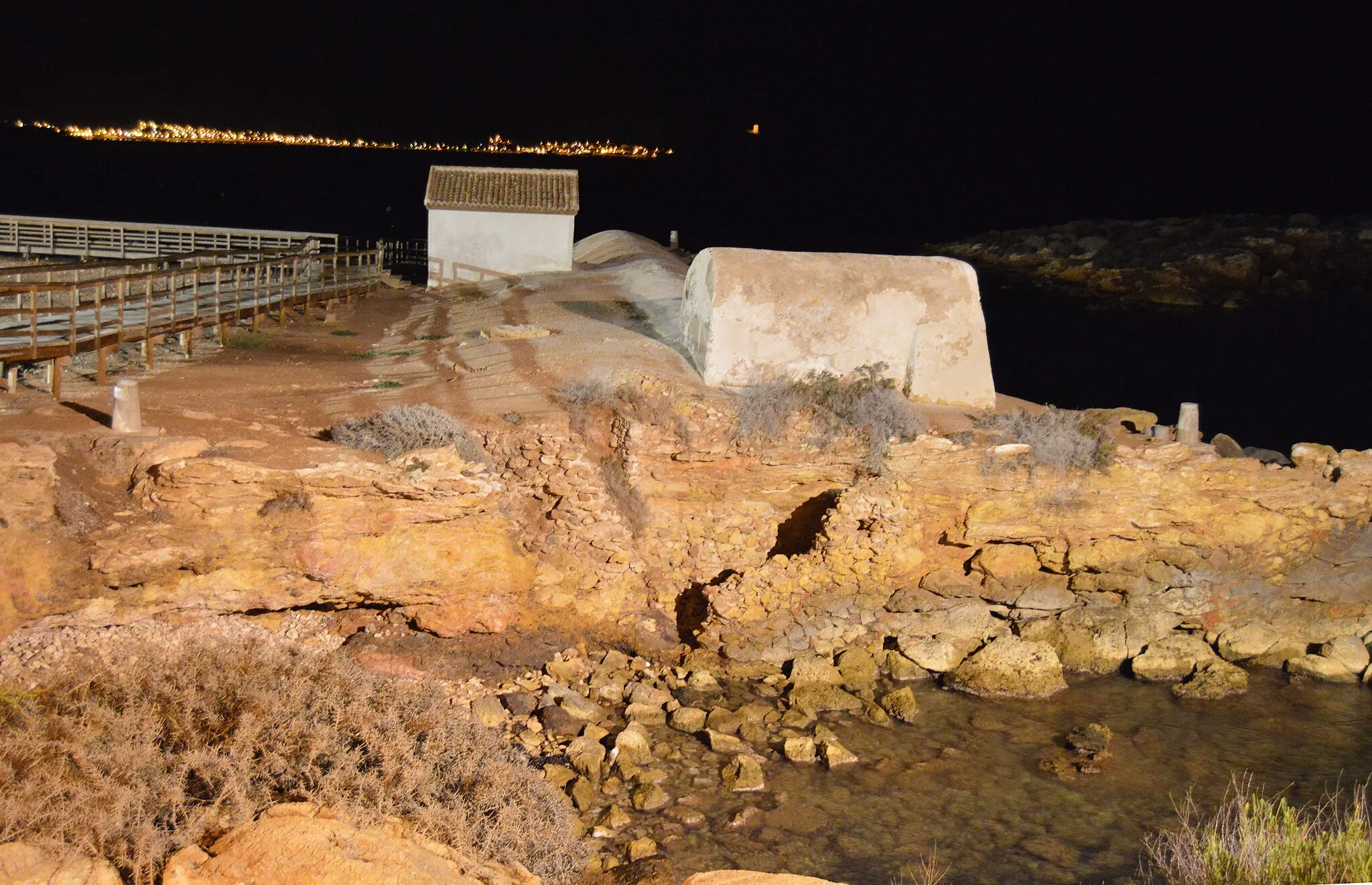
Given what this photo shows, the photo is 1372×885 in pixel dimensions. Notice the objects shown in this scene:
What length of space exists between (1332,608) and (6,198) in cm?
5964

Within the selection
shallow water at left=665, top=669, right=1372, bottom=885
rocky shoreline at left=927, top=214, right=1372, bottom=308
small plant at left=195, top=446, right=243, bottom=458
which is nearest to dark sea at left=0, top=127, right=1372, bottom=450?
rocky shoreline at left=927, top=214, right=1372, bottom=308

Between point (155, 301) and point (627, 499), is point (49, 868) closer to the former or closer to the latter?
point (627, 499)

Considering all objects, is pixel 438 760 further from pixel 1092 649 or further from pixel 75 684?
pixel 1092 649

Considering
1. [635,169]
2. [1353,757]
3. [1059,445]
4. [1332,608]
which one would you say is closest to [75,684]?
[1059,445]

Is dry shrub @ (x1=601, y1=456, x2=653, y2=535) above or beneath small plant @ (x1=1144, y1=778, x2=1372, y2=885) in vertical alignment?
above

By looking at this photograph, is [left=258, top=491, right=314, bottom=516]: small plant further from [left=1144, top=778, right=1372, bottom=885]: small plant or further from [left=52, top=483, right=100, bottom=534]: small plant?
[left=1144, top=778, right=1372, bottom=885]: small plant

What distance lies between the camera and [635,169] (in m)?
83.2

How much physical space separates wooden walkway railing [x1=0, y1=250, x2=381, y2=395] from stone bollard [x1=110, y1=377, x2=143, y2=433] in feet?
5.62

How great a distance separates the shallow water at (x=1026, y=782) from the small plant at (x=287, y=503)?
17.3 ft

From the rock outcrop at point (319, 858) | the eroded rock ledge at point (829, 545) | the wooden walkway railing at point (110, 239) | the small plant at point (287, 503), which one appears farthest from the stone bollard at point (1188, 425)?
the wooden walkway railing at point (110, 239)

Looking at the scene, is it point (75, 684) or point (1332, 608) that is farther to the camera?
point (1332, 608)

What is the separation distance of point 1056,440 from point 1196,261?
99.5 ft

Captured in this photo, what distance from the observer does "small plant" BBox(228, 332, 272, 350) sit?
59.5 feet

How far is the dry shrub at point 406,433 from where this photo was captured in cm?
1223
